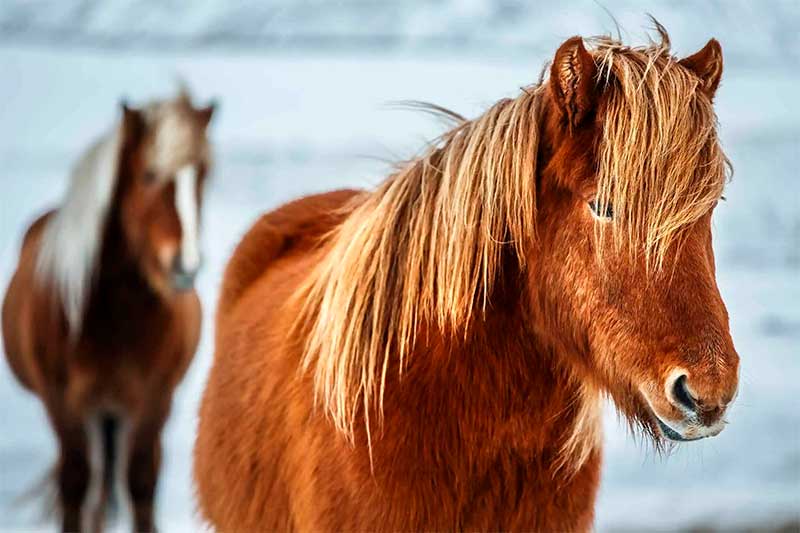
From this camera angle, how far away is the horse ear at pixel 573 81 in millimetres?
1120

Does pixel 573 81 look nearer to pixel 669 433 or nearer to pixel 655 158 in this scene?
pixel 655 158

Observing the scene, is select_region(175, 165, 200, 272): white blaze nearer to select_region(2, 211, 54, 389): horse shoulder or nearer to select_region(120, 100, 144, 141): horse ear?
select_region(120, 100, 144, 141): horse ear

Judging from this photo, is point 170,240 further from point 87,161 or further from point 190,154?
point 87,161

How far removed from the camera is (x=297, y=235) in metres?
1.87

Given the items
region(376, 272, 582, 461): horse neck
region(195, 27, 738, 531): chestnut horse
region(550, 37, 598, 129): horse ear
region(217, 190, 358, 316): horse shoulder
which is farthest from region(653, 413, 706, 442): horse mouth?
region(217, 190, 358, 316): horse shoulder

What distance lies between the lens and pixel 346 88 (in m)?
4.59

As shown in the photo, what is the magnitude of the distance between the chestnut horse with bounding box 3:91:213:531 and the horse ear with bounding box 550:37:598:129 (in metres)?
1.41

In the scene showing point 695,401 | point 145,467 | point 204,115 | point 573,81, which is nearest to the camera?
point 695,401

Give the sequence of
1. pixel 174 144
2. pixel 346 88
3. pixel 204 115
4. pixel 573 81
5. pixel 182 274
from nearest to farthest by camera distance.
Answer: pixel 573 81, pixel 182 274, pixel 174 144, pixel 204 115, pixel 346 88

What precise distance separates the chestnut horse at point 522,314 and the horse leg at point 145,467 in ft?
3.97

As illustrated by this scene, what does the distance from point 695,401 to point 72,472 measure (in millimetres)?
A: 1884

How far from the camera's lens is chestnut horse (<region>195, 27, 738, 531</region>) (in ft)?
3.56

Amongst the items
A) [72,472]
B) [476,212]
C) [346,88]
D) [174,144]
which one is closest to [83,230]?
[174,144]

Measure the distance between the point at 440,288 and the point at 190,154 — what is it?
4.13 ft
